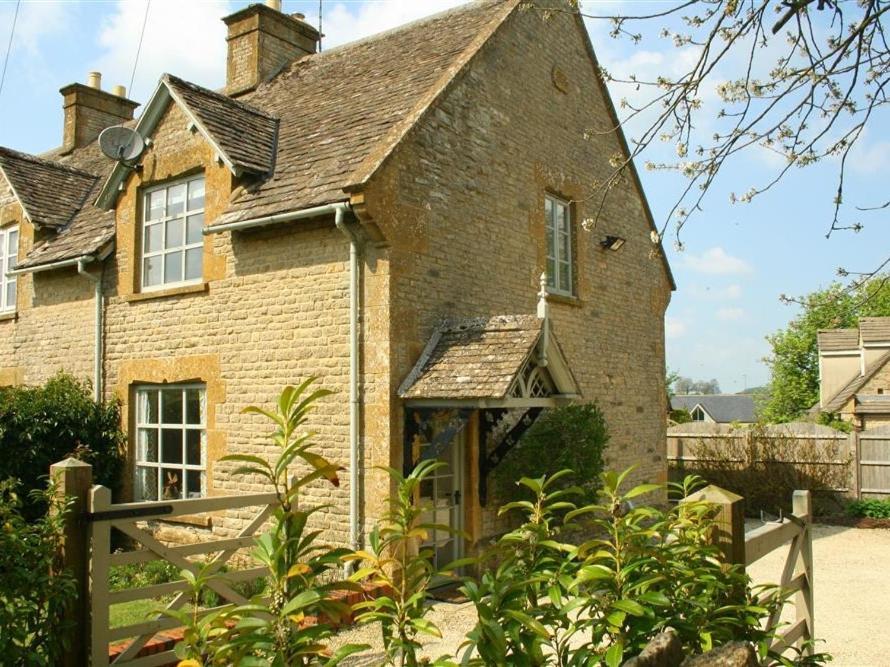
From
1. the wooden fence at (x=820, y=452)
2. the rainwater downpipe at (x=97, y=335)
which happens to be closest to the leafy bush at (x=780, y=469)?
the wooden fence at (x=820, y=452)

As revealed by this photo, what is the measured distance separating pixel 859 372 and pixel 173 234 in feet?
128

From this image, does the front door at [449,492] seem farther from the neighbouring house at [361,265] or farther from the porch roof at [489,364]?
the porch roof at [489,364]

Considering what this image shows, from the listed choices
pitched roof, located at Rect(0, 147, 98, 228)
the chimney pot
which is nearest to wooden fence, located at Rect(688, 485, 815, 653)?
pitched roof, located at Rect(0, 147, 98, 228)

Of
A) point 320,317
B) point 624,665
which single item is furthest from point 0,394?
point 624,665

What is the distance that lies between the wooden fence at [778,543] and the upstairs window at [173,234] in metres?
8.37

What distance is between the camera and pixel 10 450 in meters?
11.3

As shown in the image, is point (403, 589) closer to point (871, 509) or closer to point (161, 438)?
point (161, 438)

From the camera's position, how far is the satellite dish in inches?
475

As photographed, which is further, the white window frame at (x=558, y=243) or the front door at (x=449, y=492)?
the white window frame at (x=558, y=243)

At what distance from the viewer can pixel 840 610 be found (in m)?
9.27

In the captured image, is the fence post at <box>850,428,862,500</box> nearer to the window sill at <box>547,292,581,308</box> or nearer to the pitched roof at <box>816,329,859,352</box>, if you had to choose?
the window sill at <box>547,292,581,308</box>

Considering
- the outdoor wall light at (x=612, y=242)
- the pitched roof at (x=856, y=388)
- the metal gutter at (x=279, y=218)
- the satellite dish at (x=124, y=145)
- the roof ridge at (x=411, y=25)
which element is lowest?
the pitched roof at (x=856, y=388)

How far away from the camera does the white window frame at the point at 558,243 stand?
12.6m


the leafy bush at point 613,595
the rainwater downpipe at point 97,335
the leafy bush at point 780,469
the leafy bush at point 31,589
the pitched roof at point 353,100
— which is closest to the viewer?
the leafy bush at point 613,595
